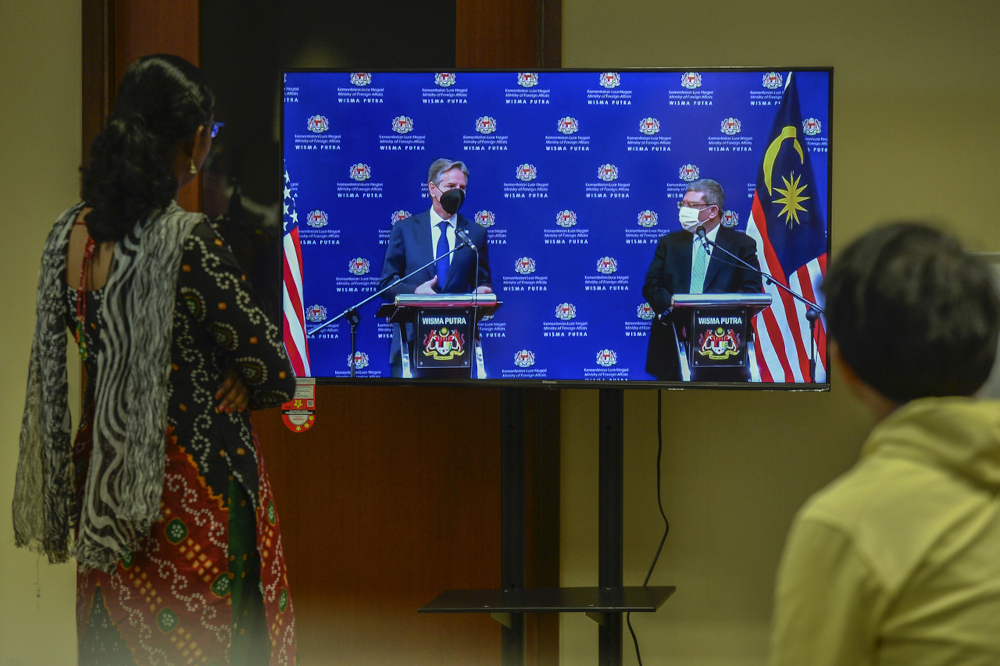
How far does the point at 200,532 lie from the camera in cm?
150

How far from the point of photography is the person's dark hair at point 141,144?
58.2 inches

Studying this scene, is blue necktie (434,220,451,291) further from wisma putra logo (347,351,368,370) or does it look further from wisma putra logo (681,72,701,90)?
wisma putra logo (681,72,701,90)

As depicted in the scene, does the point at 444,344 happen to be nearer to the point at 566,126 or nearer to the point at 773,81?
the point at 566,126

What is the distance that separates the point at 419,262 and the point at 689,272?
0.70m

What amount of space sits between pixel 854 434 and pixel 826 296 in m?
1.88

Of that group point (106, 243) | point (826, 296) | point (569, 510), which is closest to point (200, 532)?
point (106, 243)

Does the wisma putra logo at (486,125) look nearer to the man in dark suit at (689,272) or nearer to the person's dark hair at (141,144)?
the man in dark suit at (689,272)

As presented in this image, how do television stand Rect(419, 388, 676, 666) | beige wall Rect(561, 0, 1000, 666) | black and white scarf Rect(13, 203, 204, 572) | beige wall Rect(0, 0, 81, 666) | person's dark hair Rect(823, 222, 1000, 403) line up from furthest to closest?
beige wall Rect(0, 0, 81, 666) < beige wall Rect(561, 0, 1000, 666) < television stand Rect(419, 388, 676, 666) < black and white scarf Rect(13, 203, 204, 572) < person's dark hair Rect(823, 222, 1000, 403)

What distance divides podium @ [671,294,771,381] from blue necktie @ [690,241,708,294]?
0.07 feet

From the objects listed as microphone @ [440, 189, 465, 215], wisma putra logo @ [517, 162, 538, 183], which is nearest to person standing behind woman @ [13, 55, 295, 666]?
microphone @ [440, 189, 465, 215]

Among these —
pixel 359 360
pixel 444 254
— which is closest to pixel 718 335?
pixel 444 254

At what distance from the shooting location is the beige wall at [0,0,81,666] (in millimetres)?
2648

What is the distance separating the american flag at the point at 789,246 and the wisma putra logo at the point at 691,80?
22cm

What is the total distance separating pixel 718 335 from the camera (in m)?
2.19
